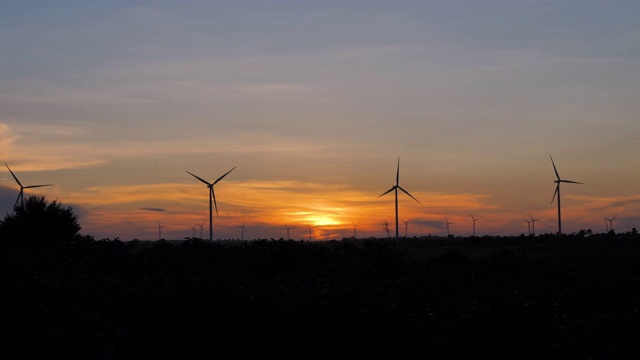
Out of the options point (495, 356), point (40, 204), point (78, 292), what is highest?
point (40, 204)

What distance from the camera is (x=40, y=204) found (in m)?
68.5

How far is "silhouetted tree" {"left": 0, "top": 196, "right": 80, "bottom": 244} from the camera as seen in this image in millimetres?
65706

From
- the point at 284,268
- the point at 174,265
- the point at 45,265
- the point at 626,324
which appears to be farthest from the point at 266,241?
the point at 626,324

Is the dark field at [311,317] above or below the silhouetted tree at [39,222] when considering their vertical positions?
below

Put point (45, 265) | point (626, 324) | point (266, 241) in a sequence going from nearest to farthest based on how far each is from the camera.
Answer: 1. point (626, 324)
2. point (45, 265)
3. point (266, 241)

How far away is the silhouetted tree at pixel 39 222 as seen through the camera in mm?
65706

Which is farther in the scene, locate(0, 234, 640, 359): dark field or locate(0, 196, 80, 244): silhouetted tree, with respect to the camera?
locate(0, 196, 80, 244): silhouetted tree

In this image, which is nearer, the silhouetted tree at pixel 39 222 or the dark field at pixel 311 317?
the dark field at pixel 311 317

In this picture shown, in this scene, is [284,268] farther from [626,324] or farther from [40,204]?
[40,204]

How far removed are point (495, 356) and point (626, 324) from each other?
140 inches

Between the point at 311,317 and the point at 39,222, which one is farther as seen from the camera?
the point at 39,222

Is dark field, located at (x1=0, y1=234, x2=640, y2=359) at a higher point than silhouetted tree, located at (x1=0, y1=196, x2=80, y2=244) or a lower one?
lower

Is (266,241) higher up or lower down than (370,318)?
higher up

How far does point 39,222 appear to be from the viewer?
6719cm
